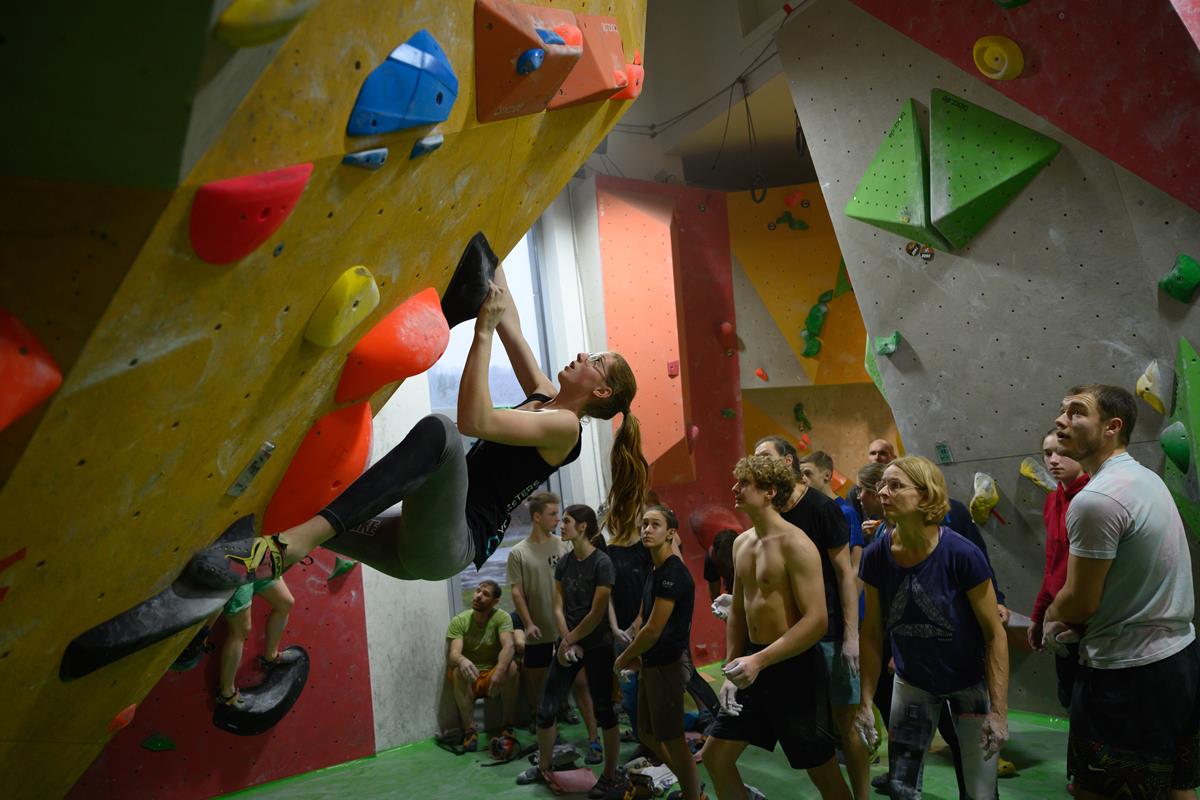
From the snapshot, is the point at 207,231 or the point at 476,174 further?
the point at 476,174

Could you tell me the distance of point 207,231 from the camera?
43.3 inches

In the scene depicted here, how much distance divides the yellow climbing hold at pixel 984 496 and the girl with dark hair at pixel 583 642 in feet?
6.01

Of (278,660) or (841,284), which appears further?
(841,284)

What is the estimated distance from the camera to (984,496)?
4488 mm

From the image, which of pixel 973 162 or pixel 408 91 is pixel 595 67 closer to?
pixel 408 91

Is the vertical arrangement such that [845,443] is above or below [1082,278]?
below

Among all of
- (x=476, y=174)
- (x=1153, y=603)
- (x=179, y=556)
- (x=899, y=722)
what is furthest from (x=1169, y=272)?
(x=179, y=556)

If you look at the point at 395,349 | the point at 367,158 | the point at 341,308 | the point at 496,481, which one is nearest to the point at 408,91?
the point at 367,158

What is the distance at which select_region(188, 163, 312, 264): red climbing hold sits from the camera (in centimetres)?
108

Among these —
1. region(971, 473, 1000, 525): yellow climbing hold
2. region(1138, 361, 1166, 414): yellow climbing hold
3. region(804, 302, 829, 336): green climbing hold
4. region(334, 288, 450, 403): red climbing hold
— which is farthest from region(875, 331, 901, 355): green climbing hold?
region(334, 288, 450, 403): red climbing hold

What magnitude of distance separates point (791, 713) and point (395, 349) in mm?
1733

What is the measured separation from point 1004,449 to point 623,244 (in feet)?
10.3

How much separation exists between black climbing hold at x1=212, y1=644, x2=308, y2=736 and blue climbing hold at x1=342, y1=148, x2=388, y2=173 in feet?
13.2

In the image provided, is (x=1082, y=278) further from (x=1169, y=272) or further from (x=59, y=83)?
(x=59, y=83)
